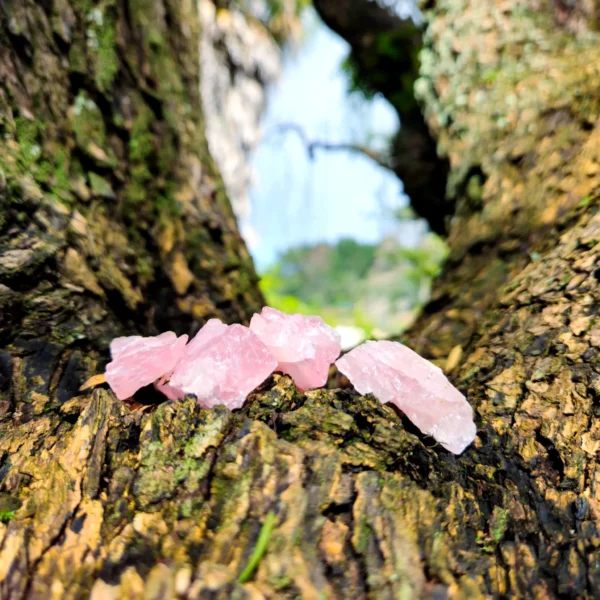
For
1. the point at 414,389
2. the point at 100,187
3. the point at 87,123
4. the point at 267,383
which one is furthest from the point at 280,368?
the point at 87,123

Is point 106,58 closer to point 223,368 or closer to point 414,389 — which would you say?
point 223,368

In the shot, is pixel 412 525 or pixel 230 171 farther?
pixel 230 171

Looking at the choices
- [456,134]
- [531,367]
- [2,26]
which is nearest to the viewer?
[531,367]

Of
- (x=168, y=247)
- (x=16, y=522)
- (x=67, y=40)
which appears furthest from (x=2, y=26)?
(x=16, y=522)

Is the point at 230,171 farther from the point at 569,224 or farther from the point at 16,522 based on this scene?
the point at 16,522

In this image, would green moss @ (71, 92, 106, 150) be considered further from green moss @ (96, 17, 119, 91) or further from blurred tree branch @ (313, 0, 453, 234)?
blurred tree branch @ (313, 0, 453, 234)

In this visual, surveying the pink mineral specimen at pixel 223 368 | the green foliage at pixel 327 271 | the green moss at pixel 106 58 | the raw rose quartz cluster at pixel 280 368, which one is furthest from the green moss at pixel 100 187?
the green foliage at pixel 327 271

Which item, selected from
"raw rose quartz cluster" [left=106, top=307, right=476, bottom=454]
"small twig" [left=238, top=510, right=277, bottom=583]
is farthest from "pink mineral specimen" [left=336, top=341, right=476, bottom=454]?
"small twig" [left=238, top=510, right=277, bottom=583]

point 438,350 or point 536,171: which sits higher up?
point 536,171
